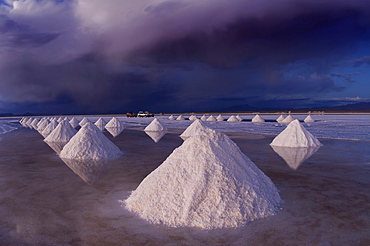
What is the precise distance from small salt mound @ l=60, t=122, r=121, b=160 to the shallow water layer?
1.33 meters

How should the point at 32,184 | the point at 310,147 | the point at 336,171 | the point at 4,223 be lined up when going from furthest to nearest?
the point at 310,147 < the point at 336,171 < the point at 32,184 < the point at 4,223

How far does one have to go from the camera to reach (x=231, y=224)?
486 centimetres

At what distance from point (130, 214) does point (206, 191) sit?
1575 millimetres

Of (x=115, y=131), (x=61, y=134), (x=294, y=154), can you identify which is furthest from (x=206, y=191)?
(x=115, y=131)

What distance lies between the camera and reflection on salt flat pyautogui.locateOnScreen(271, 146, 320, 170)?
11.0 metres

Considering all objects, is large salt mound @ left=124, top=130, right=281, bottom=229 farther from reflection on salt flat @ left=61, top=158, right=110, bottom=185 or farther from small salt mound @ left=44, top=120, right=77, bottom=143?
small salt mound @ left=44, top=120, right=77, bottom=143

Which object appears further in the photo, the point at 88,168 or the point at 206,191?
the point at 88,168

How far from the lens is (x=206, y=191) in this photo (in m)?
5.30

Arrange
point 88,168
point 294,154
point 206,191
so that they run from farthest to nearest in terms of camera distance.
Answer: point 294,154, point 88,168, point 206,191

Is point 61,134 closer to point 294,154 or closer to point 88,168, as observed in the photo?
point 88,168

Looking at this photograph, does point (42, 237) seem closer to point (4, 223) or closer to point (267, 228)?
point (4, 223)

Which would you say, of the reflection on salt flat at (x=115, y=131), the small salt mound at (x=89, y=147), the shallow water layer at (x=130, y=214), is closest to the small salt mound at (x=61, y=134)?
the reflection on salt flat at (x=115, y=131)

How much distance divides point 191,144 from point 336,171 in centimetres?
602

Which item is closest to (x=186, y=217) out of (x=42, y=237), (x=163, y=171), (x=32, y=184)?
(x=163, y=171)
